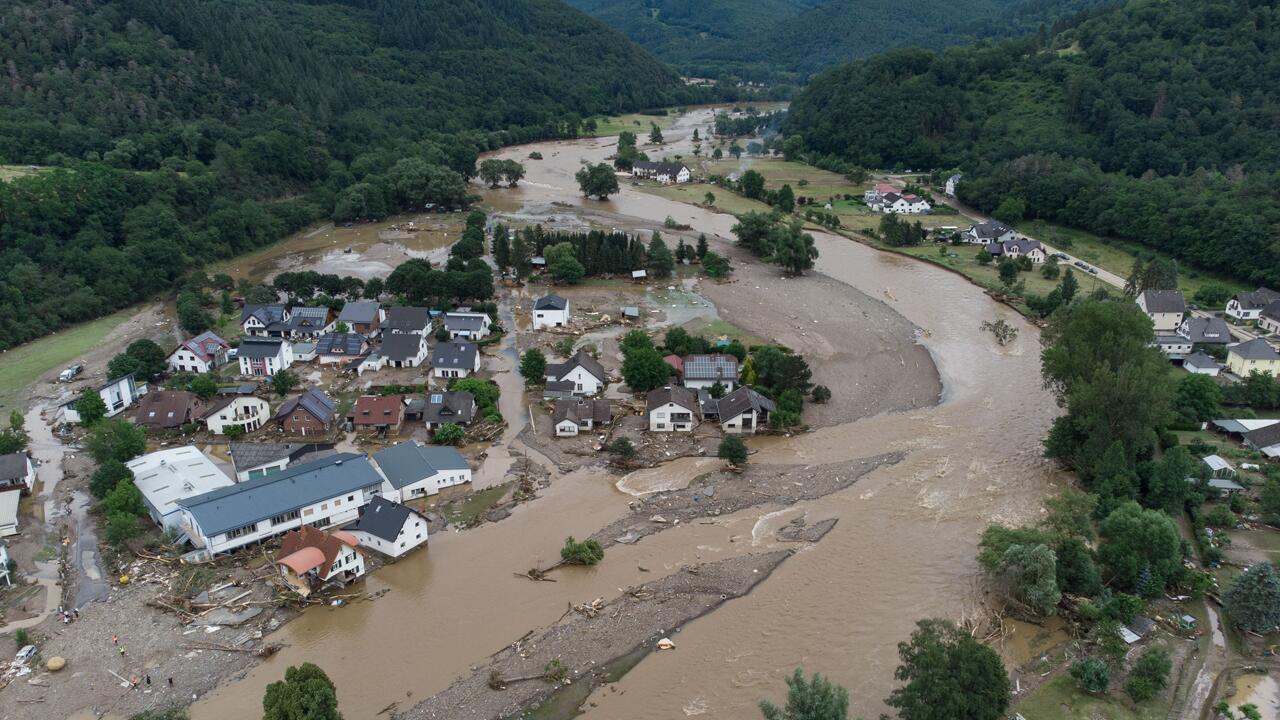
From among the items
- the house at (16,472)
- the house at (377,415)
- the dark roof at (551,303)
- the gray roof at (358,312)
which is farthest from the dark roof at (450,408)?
the house at (16,472)

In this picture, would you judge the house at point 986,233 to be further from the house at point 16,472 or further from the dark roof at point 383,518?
the house at point 16,472

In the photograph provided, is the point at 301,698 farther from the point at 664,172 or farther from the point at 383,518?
the point at 664,172

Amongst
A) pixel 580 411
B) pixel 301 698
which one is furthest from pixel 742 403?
pixel 301 698

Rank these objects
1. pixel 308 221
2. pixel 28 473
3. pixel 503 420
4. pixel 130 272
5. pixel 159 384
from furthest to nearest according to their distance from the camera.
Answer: pixel 308 221
pixel 130 272
pixel 159 384
pixel 503 420
pixel 28 473

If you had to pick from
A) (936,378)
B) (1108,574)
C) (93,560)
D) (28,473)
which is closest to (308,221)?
(28,473)

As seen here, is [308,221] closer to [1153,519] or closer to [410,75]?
[410,75]

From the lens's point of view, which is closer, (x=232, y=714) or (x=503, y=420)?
Result: (x=232, y=714)

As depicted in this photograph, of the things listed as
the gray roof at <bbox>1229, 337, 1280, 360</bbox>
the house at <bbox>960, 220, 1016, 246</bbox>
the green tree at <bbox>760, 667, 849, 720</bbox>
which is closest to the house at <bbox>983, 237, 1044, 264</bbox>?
the house at <bbox>960, 220, 1016, 246</bbox>

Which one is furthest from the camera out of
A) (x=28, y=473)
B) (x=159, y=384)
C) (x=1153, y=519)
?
(x=159, y=384)
